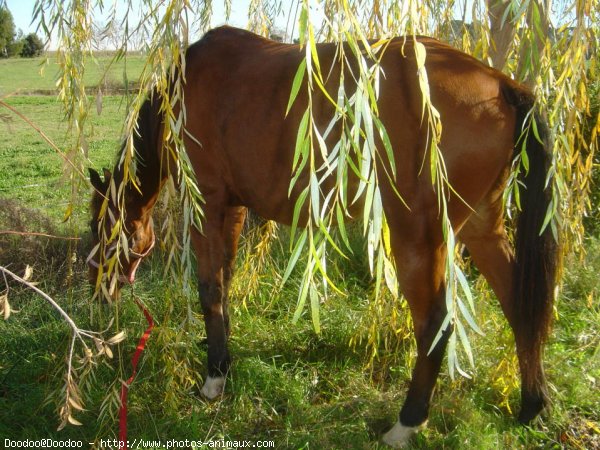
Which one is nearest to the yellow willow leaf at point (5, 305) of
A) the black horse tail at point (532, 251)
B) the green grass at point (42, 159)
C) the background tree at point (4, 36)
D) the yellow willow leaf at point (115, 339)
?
the yellow willow leaf at point (115, 339)

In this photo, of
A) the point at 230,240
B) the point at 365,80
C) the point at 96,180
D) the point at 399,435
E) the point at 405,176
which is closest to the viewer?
the point at 365,80

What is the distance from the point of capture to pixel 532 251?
8.26 feet

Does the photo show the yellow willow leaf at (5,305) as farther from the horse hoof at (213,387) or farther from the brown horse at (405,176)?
the horse hoof at (213,387)

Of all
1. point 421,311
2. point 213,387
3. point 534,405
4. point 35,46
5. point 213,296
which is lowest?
point 213,387

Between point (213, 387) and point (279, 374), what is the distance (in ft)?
1.22

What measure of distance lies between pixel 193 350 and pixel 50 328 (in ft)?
3.08

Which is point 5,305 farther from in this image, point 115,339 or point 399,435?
point 399,435

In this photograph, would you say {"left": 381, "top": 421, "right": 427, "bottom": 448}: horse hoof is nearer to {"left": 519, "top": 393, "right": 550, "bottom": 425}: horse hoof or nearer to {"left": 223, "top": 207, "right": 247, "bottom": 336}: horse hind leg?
{"left": 519, "top": 393, "right": 550, "bottom": 425}: horse hoof

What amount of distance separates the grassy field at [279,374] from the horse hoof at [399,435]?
41mm

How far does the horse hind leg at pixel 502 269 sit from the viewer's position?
2.68 metres

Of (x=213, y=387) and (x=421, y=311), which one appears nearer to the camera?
(x=421, y=311)

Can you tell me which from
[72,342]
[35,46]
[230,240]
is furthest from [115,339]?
[35,46]

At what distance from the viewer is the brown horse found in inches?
90.0

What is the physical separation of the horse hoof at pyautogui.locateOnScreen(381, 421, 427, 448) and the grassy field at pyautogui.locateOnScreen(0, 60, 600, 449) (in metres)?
0.04
